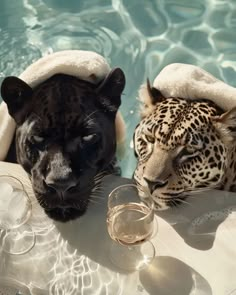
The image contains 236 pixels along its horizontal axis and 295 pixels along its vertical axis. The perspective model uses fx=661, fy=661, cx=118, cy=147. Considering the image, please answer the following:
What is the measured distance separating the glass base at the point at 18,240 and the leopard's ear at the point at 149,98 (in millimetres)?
993

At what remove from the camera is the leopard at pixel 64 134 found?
370 centimetres

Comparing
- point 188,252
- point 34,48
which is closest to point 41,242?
point 188,252

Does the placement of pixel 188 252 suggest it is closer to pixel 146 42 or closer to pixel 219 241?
pixel 219 241

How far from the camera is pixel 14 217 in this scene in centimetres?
396

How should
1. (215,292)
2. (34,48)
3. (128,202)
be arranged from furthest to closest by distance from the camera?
1. (34,48)
2. (128,202)
3. (215,292)

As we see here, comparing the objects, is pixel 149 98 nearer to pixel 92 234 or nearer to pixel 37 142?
pixel 37 142

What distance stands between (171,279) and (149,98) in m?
1.06

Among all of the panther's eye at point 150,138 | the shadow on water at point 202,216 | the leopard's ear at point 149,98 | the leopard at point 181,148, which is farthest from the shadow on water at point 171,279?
the leopard's ear at point 149,98

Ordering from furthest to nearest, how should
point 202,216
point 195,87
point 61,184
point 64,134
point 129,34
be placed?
point 129,34
point 202,216
point 195,87
point 64,134
point 61,184

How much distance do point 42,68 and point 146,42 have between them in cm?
227

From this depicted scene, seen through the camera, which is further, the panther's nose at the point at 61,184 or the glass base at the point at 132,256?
the glass base at the point at 132,256

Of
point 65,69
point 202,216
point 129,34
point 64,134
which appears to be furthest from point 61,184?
point 129,34

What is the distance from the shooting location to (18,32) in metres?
6.27

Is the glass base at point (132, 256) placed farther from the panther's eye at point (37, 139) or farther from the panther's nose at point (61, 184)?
the panther's eye at point (37, 139)
